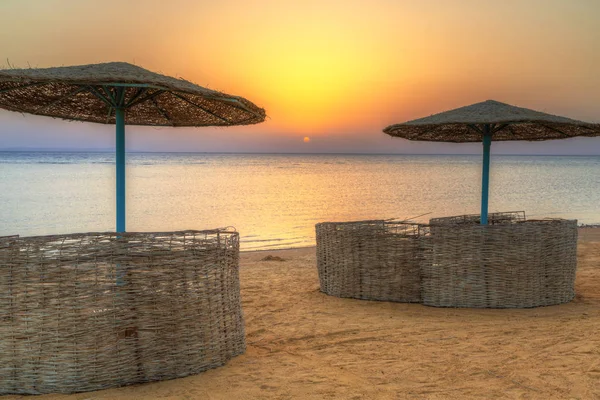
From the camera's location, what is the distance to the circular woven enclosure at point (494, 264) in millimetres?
6590

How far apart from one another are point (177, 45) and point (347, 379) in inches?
551

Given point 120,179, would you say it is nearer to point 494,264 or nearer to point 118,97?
point 118,97

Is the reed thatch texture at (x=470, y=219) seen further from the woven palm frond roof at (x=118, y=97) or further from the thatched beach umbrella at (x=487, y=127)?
the woven palm frond roof at (x=118, y=97)

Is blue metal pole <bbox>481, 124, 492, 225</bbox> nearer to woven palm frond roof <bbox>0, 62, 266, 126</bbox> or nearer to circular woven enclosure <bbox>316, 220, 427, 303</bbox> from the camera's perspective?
circular woven enclosure <bbox>316, 220, 427, 303</bbox>

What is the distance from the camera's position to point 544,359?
4477mm

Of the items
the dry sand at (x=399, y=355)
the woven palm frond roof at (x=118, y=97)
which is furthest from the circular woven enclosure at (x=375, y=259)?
the woven palm frond roof at (x=118, y=97)

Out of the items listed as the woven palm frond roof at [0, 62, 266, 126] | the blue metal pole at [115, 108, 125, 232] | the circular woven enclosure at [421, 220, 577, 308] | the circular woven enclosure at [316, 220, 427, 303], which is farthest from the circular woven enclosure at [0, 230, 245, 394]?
the circular woven enclosure at [421, 220, 577, 308]

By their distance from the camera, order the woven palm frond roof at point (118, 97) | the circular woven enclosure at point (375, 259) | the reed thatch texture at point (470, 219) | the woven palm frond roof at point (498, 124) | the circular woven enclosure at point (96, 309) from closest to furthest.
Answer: the circular woven enclosure at point (96, 309) → the woven palm frond roof at point (118, 97) → the woven palm frond roof at point (498, 124) → the circular woven enclosure at point (375, 259) → the reed thatch texture at point (470, 219)

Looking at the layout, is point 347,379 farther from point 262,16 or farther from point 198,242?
point 262,16

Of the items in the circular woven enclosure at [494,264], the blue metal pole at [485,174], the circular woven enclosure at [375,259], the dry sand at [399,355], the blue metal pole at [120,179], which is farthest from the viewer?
the blue metal pole at [485,174]

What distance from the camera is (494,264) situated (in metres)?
6.59

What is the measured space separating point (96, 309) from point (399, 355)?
2701 mm

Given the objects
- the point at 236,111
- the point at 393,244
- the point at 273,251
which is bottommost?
the point at 273,251

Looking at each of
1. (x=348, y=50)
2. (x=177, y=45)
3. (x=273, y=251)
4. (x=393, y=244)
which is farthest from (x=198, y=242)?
(x=348, y=50)
